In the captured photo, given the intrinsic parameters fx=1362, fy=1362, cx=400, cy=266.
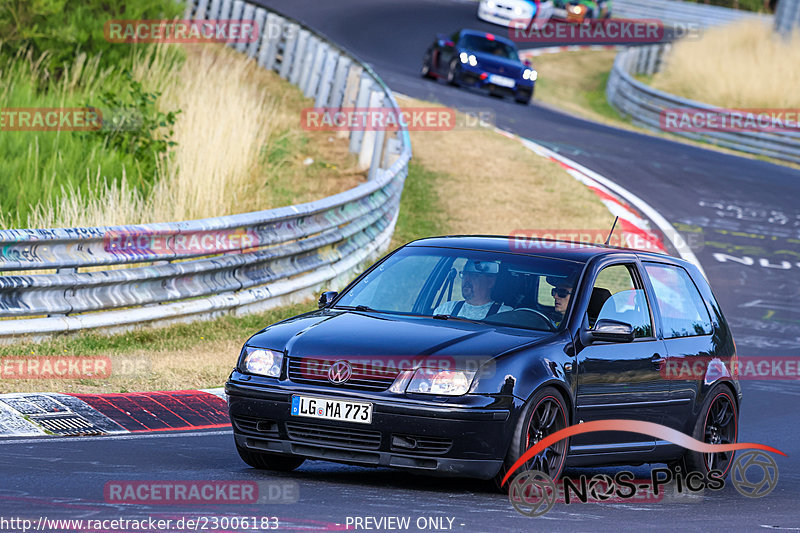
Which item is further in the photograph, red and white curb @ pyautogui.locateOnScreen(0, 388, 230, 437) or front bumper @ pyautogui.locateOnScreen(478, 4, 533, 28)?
front bumper @ pyautogui.locateOnScreen(478, 4, 533, 28)

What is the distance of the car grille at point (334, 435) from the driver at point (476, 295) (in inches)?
45.6

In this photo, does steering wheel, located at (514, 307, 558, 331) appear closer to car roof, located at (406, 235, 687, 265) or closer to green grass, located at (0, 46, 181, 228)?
car roof, located at (406, 235, 687, 265)

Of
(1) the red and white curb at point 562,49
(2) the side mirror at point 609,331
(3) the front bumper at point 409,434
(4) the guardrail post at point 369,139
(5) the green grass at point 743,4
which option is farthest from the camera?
(5) the green grass at point 743,4

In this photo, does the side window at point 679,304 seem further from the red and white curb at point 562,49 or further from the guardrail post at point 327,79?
the red and white curb at point 562,49

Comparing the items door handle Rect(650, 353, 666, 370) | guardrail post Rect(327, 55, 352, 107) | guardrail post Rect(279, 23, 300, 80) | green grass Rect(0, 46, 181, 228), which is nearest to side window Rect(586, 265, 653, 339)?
door handle Rect(650, 353, 666, 370)

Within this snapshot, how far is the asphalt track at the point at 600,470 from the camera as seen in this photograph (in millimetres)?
6551

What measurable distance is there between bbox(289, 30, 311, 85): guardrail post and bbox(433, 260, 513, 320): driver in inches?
705

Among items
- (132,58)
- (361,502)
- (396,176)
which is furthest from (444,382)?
(132,58)

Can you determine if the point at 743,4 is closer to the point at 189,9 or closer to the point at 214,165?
the point at 189,9

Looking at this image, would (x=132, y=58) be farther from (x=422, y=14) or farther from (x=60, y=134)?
(x=422, y=14)

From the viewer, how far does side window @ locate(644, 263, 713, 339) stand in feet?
28.8

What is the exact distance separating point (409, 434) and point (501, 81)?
2470 cm

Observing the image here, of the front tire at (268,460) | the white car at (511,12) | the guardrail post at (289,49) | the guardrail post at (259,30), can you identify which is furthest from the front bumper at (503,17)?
the front tire at (268,460)

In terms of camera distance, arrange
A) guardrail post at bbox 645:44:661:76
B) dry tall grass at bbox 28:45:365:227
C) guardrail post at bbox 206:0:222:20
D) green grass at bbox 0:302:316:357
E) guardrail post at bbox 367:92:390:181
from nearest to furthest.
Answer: green grass at bbox 0:302:316:357
dry tall grass at bbox 28:45:365:227
guardrail post at bbox 367:92:390:181
guardrail post at bbox 206:0:222:20
guardrail post at bbox 645:44:661:76
